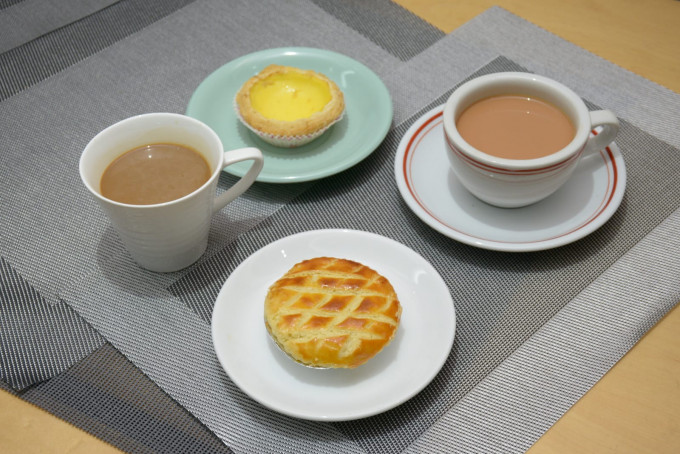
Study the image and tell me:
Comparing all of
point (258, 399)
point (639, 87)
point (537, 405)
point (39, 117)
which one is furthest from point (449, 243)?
point (39, 117)

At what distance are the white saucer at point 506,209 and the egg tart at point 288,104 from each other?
16cm

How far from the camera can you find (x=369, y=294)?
101 cm

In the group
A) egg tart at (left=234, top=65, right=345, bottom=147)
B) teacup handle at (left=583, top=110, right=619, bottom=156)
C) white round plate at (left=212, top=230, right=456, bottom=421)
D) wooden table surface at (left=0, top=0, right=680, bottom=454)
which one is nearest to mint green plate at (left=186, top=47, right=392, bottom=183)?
egg tart at (left=234, top=65, right=345, bottom=147)

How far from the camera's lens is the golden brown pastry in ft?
3.12

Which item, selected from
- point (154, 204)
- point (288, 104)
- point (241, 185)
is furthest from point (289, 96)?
point (154, 204)

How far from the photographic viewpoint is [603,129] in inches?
47.6

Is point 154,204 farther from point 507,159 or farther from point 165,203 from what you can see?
point 507,159

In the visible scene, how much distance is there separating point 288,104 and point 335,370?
0.60 m

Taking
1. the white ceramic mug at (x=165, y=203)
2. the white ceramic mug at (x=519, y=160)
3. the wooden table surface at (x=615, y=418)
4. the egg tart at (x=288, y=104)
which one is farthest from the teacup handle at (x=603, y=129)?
the white ceramic mug at (x=165, y=203)

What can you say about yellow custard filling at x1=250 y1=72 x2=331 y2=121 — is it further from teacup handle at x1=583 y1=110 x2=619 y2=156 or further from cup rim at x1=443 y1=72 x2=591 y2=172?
teacup handle at x1=583 y1=110 x2=619 y2=156

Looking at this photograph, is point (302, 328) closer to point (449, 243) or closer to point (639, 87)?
point (449, 243)

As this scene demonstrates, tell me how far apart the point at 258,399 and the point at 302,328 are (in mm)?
113

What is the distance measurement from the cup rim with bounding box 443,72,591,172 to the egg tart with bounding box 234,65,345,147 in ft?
0.87

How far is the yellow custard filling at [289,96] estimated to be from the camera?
4.51ft
